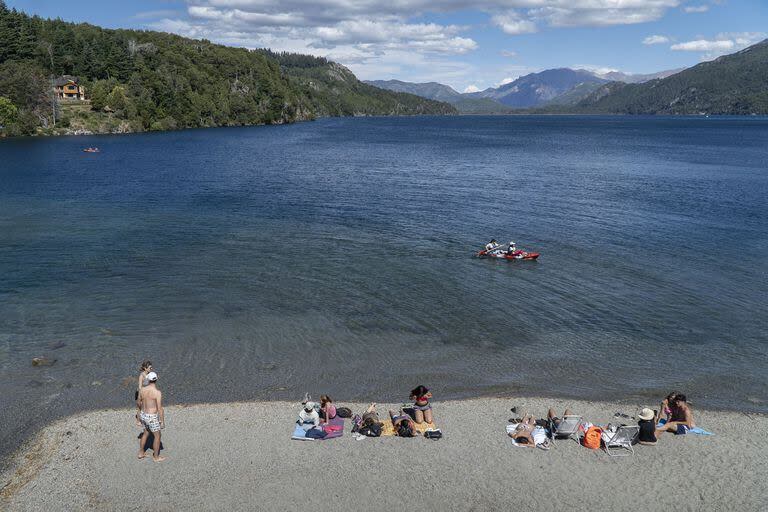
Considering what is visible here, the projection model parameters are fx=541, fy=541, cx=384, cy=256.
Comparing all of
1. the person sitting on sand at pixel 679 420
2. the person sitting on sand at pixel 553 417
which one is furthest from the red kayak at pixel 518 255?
the person sitting on sand at pixel 679 420

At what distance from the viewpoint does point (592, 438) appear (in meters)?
20.8

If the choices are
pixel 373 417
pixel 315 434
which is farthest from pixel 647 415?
pixel 315 434

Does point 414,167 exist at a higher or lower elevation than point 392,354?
higher

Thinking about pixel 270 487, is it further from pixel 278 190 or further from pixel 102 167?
pixel 102 167

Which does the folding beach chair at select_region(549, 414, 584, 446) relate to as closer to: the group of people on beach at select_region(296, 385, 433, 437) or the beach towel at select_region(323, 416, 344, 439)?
the group of people on beach at select_region(296, 385, 433, 437)

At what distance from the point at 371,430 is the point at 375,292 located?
17.1m

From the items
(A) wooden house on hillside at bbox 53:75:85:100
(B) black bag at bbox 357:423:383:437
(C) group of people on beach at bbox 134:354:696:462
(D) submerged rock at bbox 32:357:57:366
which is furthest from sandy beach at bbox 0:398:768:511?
(A) wooden house on hillside at bbox 53:75:85:100

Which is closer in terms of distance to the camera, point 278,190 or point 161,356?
point 161,356

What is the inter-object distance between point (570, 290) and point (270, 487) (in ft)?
88.6

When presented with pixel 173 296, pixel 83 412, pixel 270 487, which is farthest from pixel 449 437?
pixel 173 296

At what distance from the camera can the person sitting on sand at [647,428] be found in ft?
68.3

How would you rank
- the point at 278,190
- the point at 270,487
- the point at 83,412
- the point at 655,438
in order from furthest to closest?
1. the point at 278,190
2. the point at 83,412
3. the point at 655,438
4. the point at 270,487

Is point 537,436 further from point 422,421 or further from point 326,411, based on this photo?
point 326,411

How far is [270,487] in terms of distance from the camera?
18344 millimetres
